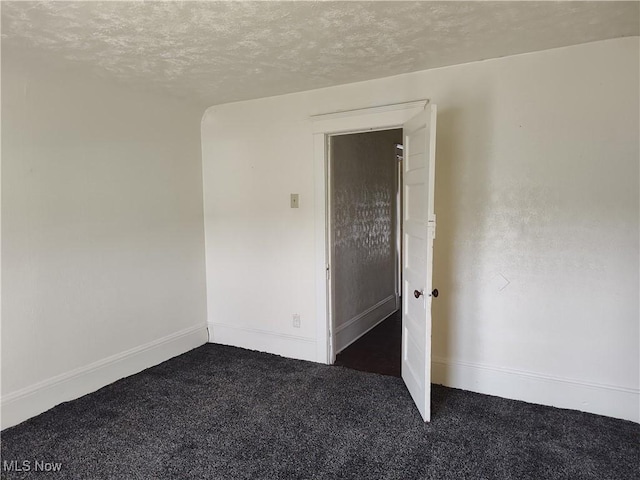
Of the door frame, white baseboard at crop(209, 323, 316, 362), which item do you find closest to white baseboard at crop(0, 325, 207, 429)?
white baseboard at crop(209, 323, 316, 362)

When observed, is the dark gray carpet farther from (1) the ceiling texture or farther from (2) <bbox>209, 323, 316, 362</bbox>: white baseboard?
(1) the ceiling texture

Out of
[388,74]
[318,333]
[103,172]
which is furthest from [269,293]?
[388,74]

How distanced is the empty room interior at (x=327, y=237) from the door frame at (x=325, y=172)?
23 millimetres

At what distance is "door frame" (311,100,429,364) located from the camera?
3008mm

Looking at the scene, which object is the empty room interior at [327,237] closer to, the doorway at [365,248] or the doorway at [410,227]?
the doorway at [410,227]

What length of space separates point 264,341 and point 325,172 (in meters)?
1.65

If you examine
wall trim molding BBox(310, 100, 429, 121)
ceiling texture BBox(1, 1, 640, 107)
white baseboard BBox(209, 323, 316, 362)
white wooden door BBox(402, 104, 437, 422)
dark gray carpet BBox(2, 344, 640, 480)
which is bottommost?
dark gray carpet BBox(2, 344, 640, 480)

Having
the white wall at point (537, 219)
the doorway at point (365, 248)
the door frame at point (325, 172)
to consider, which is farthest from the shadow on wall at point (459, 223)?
the doorway at point (365, 248)

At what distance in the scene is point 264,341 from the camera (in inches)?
147

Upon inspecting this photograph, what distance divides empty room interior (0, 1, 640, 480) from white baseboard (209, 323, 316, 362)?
0.05 meters

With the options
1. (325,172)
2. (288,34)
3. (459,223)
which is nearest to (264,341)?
(325,172)

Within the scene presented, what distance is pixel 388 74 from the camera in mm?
2926

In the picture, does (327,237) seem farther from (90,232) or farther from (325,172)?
(90,232)

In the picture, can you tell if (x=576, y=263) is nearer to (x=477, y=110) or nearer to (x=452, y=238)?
(x=452, y=238)
